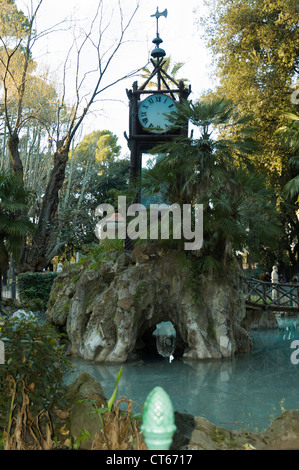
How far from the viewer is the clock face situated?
1348 cm

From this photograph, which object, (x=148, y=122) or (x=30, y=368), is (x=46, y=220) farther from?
(x=30, y=368)

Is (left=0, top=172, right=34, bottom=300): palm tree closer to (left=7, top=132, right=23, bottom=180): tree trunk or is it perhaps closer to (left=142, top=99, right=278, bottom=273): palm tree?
(left=7, top=132, right=23, bottom=180): tree trunk

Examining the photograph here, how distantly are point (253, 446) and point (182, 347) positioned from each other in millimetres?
9481

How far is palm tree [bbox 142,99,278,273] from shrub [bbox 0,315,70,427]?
7.63m

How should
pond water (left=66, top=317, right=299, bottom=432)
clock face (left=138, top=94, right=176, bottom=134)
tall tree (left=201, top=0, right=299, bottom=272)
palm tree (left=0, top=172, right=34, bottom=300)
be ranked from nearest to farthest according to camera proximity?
pond water (left=66, top=317, right=299, bottom=432), clock face (left=138, top=94, right=176, bottom=134), palm tree (left=0, top=172, right=34, bottom=300), tall tree (left=201, top=0, right=299, bottom=272)

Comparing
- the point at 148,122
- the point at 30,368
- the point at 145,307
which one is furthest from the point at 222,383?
the point at 148,122

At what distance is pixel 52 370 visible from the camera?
4348 millimetres

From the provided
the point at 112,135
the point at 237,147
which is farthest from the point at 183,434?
the point at 112,135

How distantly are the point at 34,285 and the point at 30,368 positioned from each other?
1642 centimetres

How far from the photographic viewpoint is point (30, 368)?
Result: 417 cm

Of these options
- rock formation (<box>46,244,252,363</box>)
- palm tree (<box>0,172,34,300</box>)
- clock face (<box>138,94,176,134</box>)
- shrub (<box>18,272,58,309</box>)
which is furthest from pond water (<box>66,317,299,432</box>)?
shrub (<box>18,272,58,309</box>)

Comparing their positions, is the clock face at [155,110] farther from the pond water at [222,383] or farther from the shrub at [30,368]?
the shrub at [30,368]

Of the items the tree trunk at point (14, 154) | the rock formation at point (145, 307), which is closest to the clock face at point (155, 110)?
the rock formation at point (145, 307)

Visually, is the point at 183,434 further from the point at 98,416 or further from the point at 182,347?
the point at 182,347
